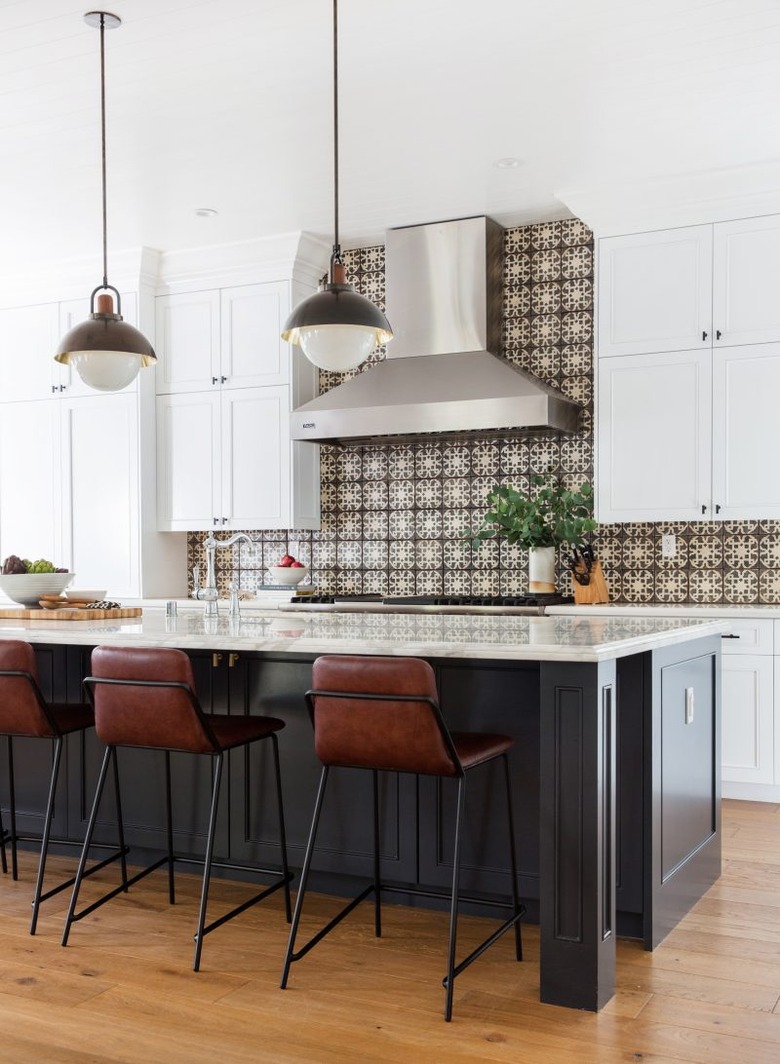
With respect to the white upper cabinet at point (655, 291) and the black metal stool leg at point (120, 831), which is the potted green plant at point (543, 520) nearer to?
the white upper cabinet at point (655, 291)

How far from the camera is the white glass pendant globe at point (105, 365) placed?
3.37 metres

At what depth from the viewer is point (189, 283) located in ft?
19.2

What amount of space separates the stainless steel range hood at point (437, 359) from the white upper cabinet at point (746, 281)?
0.82 m

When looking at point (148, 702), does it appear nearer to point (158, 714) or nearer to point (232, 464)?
point (158, 714)

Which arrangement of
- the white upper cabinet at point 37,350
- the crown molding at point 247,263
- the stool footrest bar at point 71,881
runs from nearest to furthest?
the stool footrest bar at point 71,881, the crown molding at point 247,263, the white upper cabinet at point 37,350

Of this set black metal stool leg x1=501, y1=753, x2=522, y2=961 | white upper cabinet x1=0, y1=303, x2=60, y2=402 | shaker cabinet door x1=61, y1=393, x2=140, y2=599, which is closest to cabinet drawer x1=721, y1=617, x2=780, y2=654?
black metal stool leg x1=501, y1=753, x2=522, y2=961

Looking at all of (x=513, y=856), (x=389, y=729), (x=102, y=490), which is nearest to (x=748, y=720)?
(x=513, y=856)

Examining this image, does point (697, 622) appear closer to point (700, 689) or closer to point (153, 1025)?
point (700, 689)

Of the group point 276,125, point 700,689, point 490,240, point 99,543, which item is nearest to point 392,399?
point 490,240

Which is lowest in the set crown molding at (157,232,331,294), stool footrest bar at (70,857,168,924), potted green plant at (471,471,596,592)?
stool footrest bar at (70,857,168,924)

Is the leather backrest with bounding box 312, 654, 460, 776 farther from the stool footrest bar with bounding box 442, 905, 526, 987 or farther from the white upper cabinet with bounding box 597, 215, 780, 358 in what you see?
the white upper cabinet with bounding box 597, 215, 780, 358

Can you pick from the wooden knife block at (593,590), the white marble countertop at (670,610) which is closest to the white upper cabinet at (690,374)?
the wooden knife block at (593,590)

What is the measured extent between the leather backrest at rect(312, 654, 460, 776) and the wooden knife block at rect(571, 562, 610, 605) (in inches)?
105

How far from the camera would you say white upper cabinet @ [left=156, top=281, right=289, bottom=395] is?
5.60 metres
